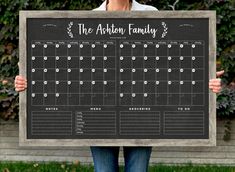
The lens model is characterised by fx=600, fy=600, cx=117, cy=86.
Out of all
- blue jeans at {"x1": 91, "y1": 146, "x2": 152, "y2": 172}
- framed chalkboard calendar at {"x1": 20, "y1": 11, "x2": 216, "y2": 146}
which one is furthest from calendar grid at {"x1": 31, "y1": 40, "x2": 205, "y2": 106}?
blue jeans at {"x1": 91, "y1": 146, "x2": 152, "y2": 172}

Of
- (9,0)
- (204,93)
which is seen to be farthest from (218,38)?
(204,93)

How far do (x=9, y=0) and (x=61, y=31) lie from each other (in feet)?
8.64

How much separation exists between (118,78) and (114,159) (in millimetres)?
459

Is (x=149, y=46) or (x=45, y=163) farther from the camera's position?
(x=45, y=163)

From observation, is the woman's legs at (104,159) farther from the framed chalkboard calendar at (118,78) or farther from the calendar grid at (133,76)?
the calendar grid at (133,76)

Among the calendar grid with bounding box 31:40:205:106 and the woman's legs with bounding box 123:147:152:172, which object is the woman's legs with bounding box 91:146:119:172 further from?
the calendar grid with bounding box 31:40:205:106

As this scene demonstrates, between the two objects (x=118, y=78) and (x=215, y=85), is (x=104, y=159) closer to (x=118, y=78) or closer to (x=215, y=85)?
(x=118, y=78)

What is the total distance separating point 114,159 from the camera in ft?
11.1

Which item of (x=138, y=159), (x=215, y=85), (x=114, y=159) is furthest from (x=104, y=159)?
(x=215, y=85)

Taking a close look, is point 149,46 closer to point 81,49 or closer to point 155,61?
point 155,61

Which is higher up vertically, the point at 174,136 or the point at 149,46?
the point at 149,46

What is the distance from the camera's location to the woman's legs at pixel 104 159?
333 centimetres

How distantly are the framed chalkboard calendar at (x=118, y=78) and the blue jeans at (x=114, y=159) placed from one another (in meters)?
0.08

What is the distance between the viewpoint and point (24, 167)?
5.87 metres
